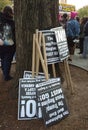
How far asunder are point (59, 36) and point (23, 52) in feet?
2.49

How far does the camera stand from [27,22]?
20.0 feet

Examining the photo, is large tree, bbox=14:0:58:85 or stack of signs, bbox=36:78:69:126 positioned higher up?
large tree, bbox=14:0:58:85

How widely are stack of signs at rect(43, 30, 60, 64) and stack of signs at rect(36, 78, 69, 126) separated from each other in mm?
560

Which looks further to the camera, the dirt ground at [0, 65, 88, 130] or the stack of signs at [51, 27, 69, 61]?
the stack of signs at [51, 27, 69, 61]

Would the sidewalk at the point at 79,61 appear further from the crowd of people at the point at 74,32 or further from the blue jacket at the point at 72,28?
the blue jacket at the point at 72,28

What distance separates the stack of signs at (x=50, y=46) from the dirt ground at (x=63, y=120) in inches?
36.6

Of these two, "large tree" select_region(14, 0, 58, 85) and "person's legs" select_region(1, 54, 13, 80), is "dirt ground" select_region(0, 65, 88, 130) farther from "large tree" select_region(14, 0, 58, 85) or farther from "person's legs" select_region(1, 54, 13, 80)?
"large tree" select_region(14, 0, 58, 85)

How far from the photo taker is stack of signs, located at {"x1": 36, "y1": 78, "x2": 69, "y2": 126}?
17.6 feet

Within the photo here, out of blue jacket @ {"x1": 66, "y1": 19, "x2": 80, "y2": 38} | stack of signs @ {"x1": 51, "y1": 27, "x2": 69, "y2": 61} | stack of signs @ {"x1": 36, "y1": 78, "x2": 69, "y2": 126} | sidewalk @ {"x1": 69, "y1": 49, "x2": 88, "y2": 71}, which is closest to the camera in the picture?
stack of signs @ {"x1": 36, "y1": 78, "x2": 69, "y2": 126}

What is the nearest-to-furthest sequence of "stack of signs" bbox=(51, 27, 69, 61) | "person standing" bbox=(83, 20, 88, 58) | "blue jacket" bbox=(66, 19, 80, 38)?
"stack of signs" bbox=(51, 27, 69, 61) → "blue jacket" bbox=(66, 19, 80, 38) → "person standing" bbox=(83, 20, 88, 58)

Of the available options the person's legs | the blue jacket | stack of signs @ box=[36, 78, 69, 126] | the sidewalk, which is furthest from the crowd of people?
stack of signs @ box=[36, 78, 69, 126]

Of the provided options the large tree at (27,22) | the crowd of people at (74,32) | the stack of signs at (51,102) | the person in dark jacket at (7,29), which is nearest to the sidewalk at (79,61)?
the crowd of people at (74,32)

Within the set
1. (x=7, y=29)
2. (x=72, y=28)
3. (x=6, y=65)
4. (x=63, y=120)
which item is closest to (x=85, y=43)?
(x=72, y=28)

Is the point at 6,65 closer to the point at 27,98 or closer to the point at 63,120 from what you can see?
the point at 27,98
